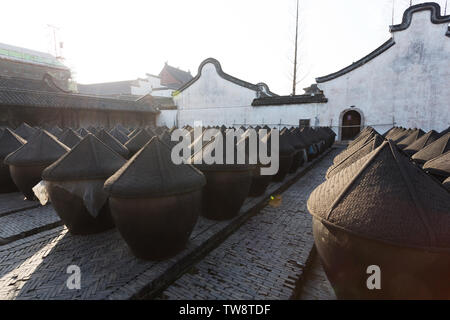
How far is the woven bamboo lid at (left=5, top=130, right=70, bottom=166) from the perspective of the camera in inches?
245

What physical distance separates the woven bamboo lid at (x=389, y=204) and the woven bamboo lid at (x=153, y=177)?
1.97 metres

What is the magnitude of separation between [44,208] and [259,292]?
6.22 meters

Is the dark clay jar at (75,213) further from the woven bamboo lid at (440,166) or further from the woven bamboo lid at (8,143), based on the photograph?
the woven bamboo lid at (440,166)

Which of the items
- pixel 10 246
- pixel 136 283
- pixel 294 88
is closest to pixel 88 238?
pixel 10 246

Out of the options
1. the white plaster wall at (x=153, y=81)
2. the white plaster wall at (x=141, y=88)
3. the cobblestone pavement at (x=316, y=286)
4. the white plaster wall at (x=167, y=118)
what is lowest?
the cobblestone pavement at (x=316, y=286)

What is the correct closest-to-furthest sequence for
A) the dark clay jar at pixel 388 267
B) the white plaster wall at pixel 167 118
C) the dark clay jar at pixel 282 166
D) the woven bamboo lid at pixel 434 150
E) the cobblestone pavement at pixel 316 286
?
the dark clay jar at pixel 388 267 → the cobblestone pavement at pixel 316 286 → the woven bamboo lid at pixel 434 150 → the dark clay jar at pixel 282 166 → the white plaster wall at pixel 167 118

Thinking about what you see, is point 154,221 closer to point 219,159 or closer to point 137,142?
point 219,159

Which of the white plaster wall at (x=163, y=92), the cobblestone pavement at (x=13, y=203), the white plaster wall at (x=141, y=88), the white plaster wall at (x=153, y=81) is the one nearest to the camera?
the cobblestone pavement at (x=13, y=203)

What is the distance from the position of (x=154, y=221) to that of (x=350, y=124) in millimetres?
23970

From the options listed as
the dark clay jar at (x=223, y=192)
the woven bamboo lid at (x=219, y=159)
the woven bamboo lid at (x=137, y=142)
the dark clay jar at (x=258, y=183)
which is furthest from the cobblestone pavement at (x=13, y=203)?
the dark clay jar at (x=258, y=183)

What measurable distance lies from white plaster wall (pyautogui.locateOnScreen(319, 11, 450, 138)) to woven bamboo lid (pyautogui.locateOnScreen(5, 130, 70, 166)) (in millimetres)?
23272

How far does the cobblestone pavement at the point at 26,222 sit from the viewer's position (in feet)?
16.3

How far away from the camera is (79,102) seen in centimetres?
2242
